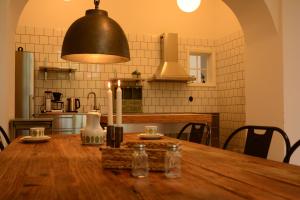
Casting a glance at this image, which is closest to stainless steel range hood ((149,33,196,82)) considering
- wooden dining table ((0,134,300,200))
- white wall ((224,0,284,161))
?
white wall ((224,0,284,161))

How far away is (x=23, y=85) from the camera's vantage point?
5.21m

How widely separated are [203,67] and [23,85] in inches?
148

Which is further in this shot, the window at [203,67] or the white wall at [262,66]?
the window at [203,67]

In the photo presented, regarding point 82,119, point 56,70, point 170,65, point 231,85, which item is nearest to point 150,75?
point 170,65

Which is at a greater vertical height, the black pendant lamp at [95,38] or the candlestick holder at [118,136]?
the black pendant lamp at [95,38]

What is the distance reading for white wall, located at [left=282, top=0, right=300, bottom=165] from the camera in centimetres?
350

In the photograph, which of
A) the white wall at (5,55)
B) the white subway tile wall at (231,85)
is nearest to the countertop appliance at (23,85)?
the white wall at (5,55)

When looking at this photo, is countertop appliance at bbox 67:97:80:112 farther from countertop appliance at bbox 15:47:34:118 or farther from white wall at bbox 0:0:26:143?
white wall at bbox 0:0:26:143

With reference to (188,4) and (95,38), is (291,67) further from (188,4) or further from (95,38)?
(95,38)

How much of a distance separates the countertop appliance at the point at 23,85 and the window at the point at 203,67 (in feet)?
10.4

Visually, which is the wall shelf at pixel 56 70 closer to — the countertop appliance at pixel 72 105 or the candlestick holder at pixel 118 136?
the countertop appliance at pixel 72 105

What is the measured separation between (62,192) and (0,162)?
699mm

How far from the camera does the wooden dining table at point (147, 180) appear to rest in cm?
95

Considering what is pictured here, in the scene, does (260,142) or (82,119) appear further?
(82,119)
